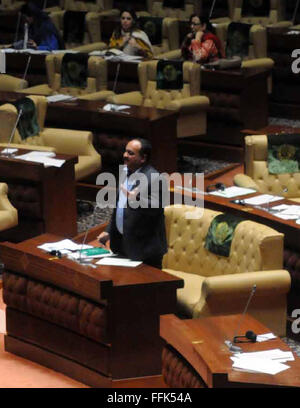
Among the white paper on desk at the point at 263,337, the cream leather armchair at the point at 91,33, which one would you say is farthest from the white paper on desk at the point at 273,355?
the cream leather armchair at the point at 91,33

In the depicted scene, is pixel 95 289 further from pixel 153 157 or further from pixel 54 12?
pixel 54 12

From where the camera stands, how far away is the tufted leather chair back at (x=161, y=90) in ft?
38.1

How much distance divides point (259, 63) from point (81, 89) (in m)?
1.91

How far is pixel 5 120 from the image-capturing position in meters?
10.4

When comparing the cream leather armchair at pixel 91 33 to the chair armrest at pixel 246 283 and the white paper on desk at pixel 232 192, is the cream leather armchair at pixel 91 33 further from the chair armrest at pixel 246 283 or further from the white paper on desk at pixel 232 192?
the chair armrest at pixel 246 283

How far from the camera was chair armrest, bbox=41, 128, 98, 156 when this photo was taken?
1057 cm

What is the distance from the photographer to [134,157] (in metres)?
7.38

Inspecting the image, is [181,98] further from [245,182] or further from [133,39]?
[245,182]

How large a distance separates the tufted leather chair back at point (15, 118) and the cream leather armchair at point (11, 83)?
1.82 meters

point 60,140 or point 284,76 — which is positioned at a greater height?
point 284,76

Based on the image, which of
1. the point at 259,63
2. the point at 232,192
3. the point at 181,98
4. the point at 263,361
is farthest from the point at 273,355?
the point at 259,63

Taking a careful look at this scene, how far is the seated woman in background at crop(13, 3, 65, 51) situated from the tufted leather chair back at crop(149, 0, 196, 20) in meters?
2.35

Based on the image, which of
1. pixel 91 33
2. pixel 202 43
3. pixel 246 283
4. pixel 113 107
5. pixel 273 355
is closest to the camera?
pixel 273 355

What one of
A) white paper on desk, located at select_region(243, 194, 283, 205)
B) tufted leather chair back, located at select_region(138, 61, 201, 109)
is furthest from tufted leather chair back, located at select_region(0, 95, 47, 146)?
white paper on desk, located at select_region(243, 194, 283, 205)
